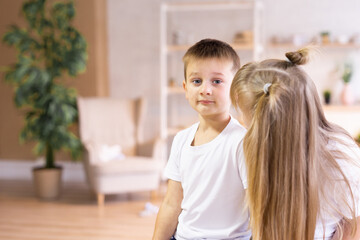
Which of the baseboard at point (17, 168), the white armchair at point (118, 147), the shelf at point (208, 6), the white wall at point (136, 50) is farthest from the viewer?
the baseboard at point (17, 168)

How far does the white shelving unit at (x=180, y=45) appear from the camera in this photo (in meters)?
4.56

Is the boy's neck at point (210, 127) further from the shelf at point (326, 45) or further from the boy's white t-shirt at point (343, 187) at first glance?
the shelf at point (326, 45)

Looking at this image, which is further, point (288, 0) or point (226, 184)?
point (288, 0)

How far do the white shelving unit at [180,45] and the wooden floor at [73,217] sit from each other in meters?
0.99

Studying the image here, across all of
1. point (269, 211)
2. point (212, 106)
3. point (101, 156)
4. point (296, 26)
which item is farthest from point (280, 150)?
point (296, 26)

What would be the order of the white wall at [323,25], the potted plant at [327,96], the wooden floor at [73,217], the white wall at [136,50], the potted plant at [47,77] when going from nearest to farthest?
the wooden floor at [73,217] → the potted plant at [47,77] → the potted plant at [327,96] → the white wall at [323,25] → the white wall at [136,50]

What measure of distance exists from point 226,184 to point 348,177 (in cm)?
33

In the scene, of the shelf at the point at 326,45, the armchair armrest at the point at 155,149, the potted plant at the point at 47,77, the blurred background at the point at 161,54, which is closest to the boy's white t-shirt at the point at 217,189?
the blurred background at the point at 161,54

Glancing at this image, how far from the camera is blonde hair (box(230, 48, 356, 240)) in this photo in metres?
1.13

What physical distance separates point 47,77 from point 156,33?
1476mm

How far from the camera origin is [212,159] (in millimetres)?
1323

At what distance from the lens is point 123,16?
5.23 m

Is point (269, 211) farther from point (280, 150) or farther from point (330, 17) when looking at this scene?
point (330, 17)

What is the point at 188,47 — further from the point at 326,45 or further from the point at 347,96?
the point at 347,96
